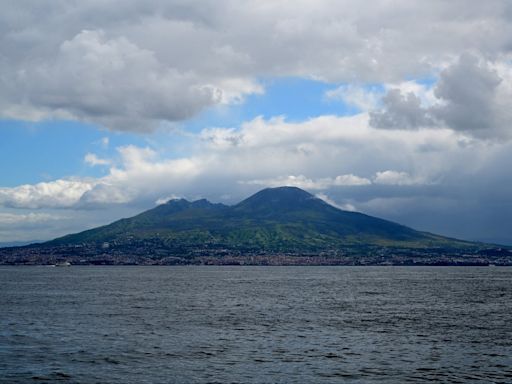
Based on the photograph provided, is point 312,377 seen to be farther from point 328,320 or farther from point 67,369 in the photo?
point 328,320

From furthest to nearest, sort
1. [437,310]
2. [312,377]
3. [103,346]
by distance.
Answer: [437,310] < [103,346] < [312,377]

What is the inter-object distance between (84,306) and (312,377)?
79819 millimetres

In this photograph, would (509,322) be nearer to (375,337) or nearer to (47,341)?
(375,337)

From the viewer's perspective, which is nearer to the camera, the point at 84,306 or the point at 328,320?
the point at 328,320

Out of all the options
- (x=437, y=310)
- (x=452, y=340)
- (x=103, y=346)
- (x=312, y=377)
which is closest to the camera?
(x=312, y=377)

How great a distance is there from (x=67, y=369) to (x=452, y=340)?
49395 millimetres

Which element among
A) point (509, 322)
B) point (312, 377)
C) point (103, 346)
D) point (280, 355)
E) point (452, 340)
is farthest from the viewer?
point (509, 322)

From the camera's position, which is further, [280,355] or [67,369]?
[280,355]

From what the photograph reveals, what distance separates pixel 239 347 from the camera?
71250mm

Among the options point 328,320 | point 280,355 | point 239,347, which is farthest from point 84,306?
point 280,355

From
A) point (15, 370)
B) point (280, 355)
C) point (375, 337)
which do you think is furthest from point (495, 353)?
point (15, 370)

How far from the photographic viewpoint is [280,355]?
215 feet

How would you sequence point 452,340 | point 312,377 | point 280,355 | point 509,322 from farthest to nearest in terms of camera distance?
point 509,322
point 452,340
point 280,355
point 312,377

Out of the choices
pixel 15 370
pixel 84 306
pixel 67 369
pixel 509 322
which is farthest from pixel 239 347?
pixel 84 306
